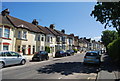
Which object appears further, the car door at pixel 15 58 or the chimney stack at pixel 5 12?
the chimney stack at pixel 5 12

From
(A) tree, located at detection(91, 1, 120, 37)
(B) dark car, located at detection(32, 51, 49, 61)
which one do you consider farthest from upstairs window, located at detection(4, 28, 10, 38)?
(A) tree, located at detection(91, 1, 120, 37)

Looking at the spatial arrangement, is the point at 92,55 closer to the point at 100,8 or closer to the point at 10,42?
the point at 100,8

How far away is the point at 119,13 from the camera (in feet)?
37.8

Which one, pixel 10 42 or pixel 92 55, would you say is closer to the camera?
pixel 92 55

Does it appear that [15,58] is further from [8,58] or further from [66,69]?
[66,69]

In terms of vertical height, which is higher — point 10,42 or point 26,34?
point 26,34

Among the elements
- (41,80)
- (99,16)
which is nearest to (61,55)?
(99,16)

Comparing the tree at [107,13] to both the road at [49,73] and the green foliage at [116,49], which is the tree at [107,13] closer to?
the green foliage at [116,49]

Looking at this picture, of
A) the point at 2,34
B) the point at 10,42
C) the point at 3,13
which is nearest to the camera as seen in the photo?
the point at 2,34

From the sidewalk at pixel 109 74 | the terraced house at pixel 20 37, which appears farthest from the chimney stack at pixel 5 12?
the sidewalk at pixel 109 74

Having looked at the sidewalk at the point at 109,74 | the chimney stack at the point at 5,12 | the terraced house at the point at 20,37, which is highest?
the chimney stack at the point at 5,12

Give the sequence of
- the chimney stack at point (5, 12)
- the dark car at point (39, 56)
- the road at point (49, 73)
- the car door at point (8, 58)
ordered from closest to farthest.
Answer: the road at point (49, 73)
the car door at point (8, 58)
the dark car at point (39, 56)
the chimney stack at point (5, 12)

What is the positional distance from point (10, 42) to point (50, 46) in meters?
14.3

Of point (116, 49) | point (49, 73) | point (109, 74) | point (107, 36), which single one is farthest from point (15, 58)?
point (107, 36)
